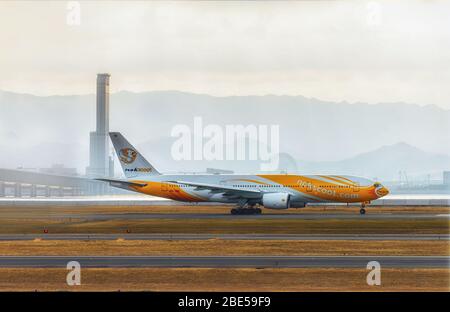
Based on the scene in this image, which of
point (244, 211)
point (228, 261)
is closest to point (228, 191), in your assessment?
point (244, 211)

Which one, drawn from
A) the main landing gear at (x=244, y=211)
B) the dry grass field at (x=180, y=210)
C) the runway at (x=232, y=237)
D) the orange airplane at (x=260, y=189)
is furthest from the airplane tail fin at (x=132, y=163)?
the runway at (x=232, y=237)

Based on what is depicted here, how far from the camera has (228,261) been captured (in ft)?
134

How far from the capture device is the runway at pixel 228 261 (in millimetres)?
39250

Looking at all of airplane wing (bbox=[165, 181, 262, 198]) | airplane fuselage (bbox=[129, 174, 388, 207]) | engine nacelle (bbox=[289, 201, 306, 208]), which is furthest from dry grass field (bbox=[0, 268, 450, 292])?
engine nacelle (bbox=[289, 201, 306, 208])

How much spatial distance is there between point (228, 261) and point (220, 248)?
683cm

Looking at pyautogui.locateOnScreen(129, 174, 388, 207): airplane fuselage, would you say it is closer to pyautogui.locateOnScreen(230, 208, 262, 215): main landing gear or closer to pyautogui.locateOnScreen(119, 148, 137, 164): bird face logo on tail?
pyautogui.locateOnScreen(230, 208, 262, 215): main landing gear

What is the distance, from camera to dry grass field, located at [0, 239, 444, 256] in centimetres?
Answer: 4516

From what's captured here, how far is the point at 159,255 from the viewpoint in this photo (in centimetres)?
4409

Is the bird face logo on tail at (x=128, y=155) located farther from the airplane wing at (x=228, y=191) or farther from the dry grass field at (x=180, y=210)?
the airplane wing at (x=228, y=191)

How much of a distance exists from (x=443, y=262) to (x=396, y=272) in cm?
478

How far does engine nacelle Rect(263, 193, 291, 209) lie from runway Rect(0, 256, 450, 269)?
1660 inches

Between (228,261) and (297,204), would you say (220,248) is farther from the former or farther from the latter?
(297,204)
